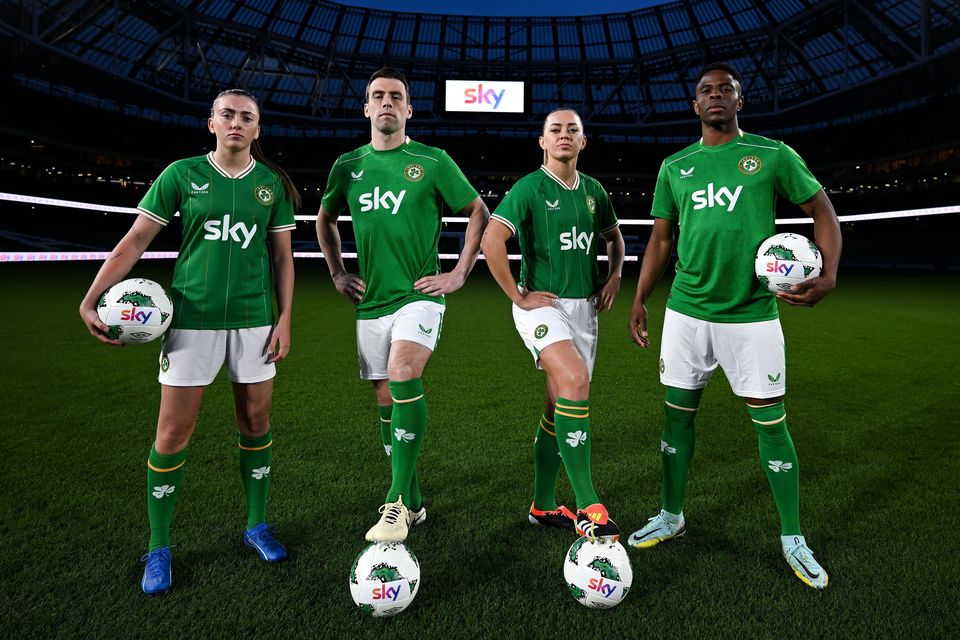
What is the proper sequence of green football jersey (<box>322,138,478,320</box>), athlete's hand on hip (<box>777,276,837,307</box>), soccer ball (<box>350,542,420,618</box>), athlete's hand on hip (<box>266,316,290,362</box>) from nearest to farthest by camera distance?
1. soccer ball (<box>350,542,420,618</box>)
2. athlete's hand on hip (<box>777,276,837,307</box>)
3. athlete's hand on hip (<box>266,316,290,362</box>)
4. green football jersey (<box>322,138,478,320</box>)

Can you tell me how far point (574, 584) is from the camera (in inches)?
97.5

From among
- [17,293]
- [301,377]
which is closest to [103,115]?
[17,293]

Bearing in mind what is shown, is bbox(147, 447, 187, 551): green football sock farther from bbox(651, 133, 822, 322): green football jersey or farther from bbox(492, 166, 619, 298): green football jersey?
bbox(651, 133, 822, 322): green football jersey

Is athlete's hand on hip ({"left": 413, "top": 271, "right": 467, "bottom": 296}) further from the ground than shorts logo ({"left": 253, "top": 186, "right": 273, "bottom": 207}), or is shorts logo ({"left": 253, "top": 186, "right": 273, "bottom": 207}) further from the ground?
shorts logo ({"left": 253, "top": 186, "right": 273, "bottom": 207})

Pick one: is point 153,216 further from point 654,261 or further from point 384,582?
point 654,261

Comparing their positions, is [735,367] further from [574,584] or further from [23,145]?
[23,145]

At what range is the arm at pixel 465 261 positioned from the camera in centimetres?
311

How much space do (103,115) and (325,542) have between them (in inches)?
1671

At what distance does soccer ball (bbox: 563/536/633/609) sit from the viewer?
2.42 m

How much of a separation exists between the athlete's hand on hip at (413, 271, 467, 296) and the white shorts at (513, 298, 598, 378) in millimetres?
359

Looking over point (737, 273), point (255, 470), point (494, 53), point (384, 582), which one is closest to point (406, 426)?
point (384, 582)

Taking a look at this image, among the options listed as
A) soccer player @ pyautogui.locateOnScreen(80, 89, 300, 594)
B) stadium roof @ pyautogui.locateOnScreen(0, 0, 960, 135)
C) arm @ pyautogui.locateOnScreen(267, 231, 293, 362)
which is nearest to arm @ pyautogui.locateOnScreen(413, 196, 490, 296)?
arm @ pyautogui.locateOnScreen(267, 231, 293, 362)

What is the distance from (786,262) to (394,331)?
6.01ft

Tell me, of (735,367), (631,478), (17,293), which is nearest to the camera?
(735,367)
